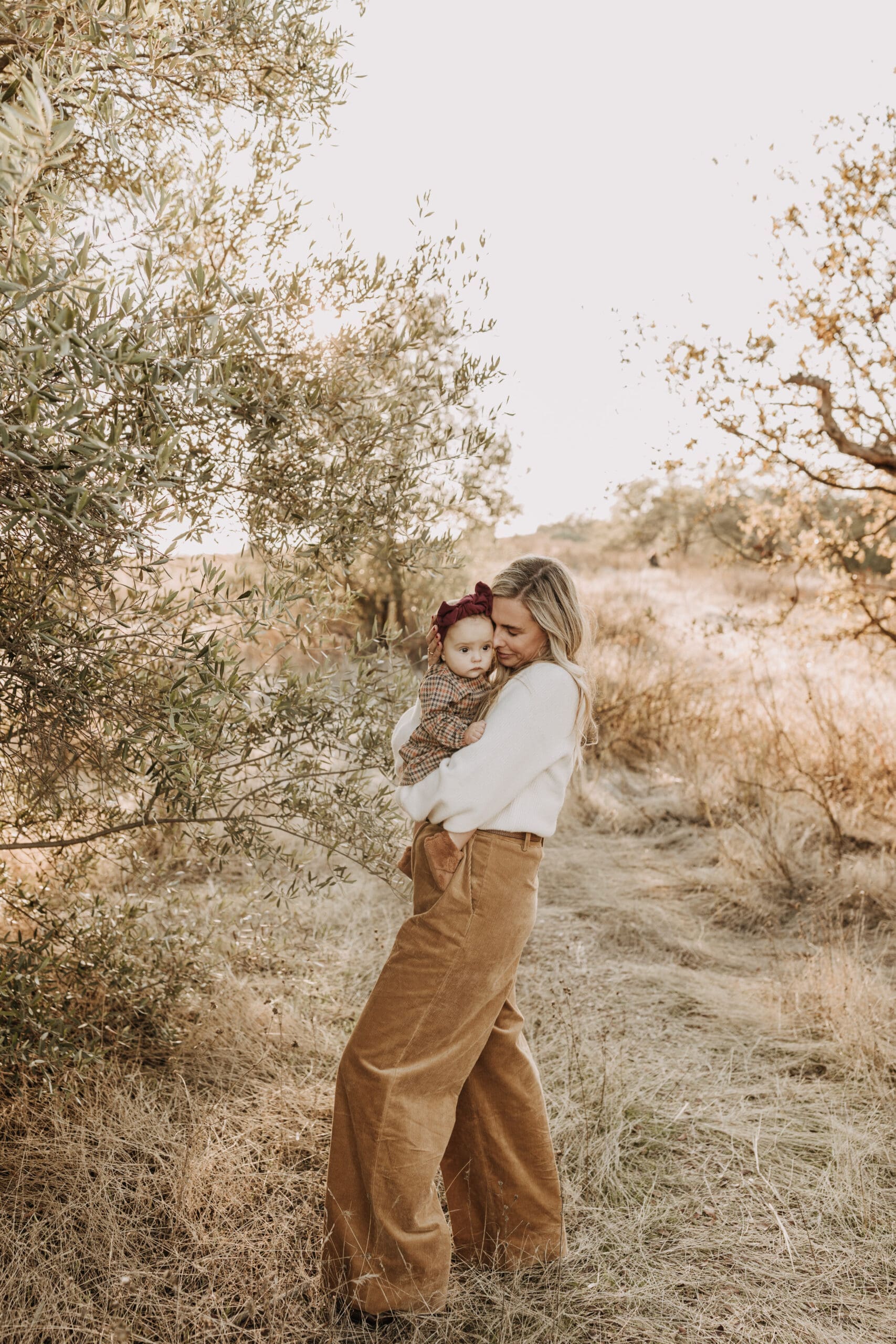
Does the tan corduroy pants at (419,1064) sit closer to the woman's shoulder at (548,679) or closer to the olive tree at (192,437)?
the woman's shoulder at (548,679)

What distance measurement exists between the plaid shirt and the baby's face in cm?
3

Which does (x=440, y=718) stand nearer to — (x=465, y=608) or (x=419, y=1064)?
(x=465, y=608)

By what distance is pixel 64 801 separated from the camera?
139 inches

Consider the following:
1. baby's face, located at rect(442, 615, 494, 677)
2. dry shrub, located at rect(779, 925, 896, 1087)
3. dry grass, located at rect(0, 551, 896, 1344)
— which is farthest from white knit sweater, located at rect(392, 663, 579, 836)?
dry shrub, located at rect(779, 925, 896, 1087)

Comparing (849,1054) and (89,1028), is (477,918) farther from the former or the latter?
(849,1054)

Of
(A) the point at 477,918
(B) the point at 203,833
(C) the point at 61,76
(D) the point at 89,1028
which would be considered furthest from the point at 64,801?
(C) the point at 61,76

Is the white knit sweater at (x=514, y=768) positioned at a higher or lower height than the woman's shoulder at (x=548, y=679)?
lower

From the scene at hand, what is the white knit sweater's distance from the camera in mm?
2553

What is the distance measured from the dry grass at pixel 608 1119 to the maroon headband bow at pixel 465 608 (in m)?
1.79

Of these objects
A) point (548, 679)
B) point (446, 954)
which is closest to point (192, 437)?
point (548, 679)

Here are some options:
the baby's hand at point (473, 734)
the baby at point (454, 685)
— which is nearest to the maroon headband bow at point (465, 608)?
the baby at point (454, 685)

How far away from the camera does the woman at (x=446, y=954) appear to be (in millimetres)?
2594

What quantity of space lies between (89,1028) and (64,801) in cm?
102

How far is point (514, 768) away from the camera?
2578 millimetres
